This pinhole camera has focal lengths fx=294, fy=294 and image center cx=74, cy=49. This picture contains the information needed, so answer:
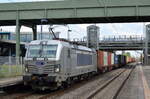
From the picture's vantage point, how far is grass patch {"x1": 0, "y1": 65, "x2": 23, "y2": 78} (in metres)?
23.8

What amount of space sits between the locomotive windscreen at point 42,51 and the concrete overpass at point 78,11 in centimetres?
1456

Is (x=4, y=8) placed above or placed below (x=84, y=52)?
above

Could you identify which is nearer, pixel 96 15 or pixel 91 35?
pixel 96 15

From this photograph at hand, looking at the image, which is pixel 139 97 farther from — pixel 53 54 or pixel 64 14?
pixel 64 14

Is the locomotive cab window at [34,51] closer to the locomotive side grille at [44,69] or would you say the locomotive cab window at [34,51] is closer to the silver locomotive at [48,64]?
the silver locomotive at [48,64]

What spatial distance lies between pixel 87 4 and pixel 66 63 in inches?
574

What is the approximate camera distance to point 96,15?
2973 cm

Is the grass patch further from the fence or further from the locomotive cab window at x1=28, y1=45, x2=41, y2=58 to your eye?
the locomotive cab window at x1=28, y1=45, x2=41, y2=58

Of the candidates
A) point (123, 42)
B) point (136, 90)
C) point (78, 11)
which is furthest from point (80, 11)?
point (123, 42)

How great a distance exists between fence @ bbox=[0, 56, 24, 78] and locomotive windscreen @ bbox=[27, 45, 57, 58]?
8407 mm

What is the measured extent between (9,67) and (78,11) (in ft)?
31.2

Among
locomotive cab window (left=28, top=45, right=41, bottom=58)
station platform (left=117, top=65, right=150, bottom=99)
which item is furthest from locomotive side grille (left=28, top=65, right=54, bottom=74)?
station platform (left=117, top=65, right=150, bottom=99)

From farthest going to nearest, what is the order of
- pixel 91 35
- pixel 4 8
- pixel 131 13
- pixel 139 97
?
pixel 91 35
pixel 4 8
pixel 131 13
pixel 139 97

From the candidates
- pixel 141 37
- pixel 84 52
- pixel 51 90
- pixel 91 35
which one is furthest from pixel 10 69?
pixel 141 37
